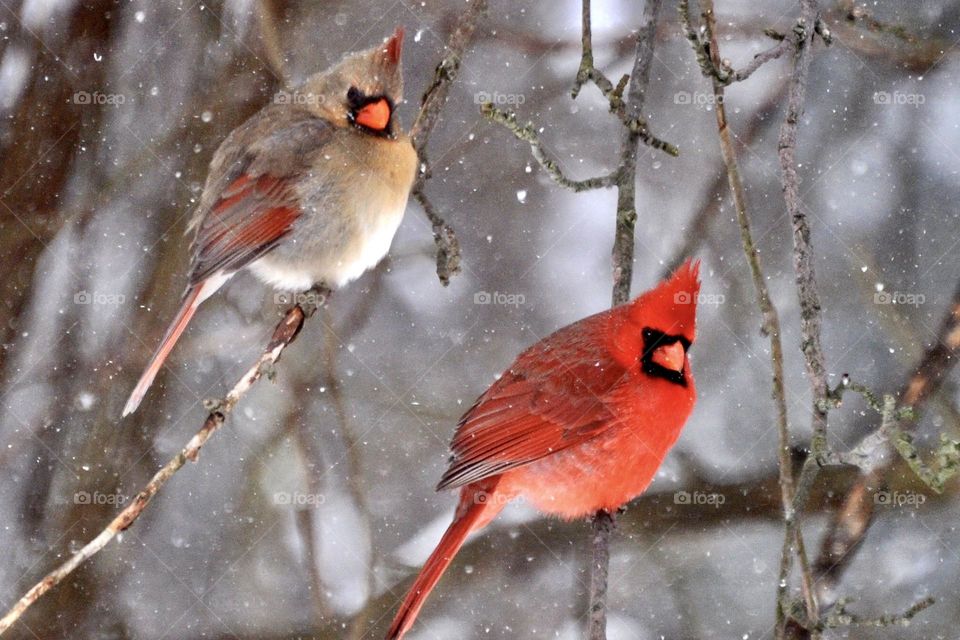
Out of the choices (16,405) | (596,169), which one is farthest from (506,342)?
(16,405)

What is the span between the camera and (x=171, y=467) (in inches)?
99.2

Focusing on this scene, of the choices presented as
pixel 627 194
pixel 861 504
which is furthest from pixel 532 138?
pixel 861 504

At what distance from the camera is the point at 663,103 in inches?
198

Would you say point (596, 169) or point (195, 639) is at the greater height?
point (596, 169)

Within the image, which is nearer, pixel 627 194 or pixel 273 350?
pixel 273 350

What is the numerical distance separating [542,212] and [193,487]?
1829 millimetres

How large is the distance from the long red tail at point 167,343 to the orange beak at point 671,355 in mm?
1461

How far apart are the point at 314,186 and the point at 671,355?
55.9 inches

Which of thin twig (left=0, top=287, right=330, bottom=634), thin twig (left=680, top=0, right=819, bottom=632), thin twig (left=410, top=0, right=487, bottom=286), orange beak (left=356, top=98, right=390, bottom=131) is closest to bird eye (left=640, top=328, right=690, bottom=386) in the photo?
thin twig (left=680, top=0, right=819, bottom=632)

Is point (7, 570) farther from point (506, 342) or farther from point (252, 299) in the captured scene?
point (506, 342)

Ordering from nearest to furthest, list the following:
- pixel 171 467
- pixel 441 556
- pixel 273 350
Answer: pixel 171 467, pixel 273 350, pixel 441 556

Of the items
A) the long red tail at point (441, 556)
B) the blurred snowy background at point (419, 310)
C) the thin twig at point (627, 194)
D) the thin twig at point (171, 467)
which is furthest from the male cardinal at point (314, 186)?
the long red tail at point (441, 556)

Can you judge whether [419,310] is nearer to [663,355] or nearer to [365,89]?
[365,89]

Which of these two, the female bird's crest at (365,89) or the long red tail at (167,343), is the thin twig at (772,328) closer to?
the female bird's crest at (365,89)
